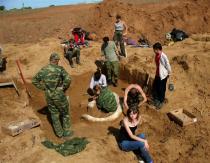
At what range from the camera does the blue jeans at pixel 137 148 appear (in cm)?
736

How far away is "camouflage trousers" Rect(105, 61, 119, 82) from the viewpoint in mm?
11453

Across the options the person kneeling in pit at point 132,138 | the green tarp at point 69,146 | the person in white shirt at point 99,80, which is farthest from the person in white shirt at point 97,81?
the person kneeling in pit at point 132,138

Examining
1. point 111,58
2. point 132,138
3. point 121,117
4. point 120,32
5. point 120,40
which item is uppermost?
point 120,32

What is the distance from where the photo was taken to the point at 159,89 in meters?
9.67

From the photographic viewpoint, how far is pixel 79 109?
1041 cm

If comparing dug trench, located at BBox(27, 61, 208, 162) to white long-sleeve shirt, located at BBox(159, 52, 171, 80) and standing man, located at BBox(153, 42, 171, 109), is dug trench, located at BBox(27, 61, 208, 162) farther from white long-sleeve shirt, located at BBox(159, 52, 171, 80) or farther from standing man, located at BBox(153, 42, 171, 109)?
white long-sleeve shirt, located at BBox(159, 52, 171, 80)

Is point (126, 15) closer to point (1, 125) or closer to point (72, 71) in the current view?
point (72, 71)

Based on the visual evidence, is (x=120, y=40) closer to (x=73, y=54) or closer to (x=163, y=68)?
(x=73, y=54)

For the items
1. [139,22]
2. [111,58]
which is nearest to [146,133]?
[111,58]

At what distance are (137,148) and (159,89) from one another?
2629 millimetres

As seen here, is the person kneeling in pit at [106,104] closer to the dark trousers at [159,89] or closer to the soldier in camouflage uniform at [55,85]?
the dark trousers at [159,89]

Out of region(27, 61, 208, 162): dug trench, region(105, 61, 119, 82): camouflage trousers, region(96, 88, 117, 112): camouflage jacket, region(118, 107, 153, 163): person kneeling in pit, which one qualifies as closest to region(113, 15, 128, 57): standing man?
region(105, 61, 119, 82): camouflage trousers

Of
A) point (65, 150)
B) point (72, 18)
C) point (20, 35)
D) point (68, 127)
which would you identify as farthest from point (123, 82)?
point (72, 18)

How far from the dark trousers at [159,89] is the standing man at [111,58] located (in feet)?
6.53
